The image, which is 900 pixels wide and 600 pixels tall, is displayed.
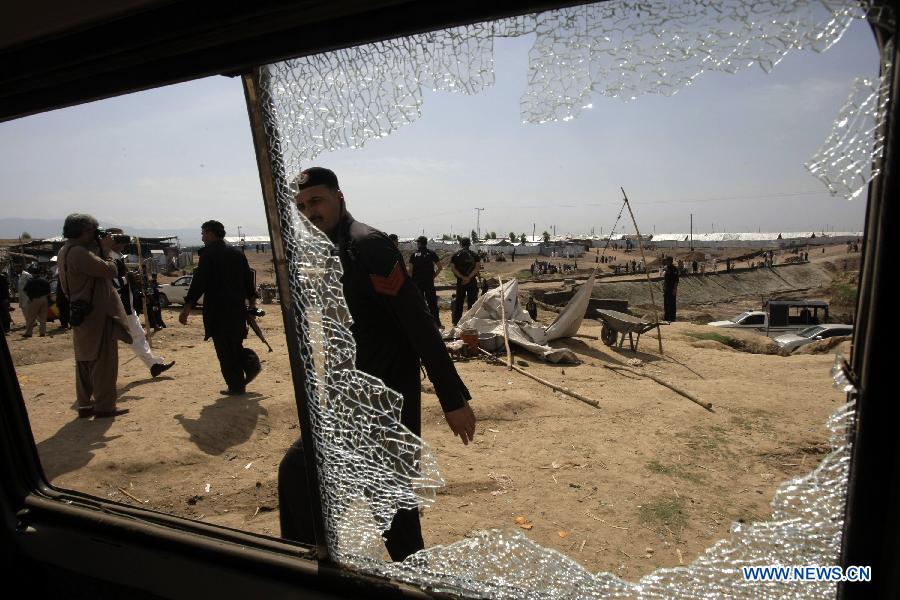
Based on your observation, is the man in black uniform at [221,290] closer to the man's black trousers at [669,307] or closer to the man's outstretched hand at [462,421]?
the man's outstretched hand at [462,421]

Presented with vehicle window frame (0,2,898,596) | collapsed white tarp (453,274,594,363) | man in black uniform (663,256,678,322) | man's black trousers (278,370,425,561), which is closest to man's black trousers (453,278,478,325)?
collapsed white tarp (453,274,594,363)

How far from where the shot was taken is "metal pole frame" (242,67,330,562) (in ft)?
4.19

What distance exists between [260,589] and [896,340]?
61.8 inches

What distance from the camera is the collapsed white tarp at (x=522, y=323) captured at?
25.3 feet

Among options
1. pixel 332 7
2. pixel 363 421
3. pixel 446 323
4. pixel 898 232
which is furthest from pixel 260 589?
pixel 446 323

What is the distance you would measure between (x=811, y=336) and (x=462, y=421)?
38.5ft

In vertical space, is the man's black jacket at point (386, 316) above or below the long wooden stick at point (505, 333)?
above

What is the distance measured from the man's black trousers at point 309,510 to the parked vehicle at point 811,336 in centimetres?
1099

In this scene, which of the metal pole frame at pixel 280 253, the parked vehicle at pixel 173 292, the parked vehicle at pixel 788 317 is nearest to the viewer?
the metal pole frame at pixel 280 253

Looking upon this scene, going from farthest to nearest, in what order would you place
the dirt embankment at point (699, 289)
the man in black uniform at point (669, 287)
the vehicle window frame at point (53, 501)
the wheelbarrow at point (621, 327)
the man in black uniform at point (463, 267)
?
1. the dirt embankment at point (699, 289)
2. the man in black uniform at point (669, 287)
3. the man in black uniform at point (463, 267)
4. the wheelbarrow at point (621, 327)
5. the vehicle window frame at point (53, 501)

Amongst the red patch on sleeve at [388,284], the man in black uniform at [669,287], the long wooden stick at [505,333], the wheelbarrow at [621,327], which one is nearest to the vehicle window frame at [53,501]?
the red patch on sleeve at [388,284]

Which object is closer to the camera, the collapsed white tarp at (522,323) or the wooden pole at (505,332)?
the wooden pole at (505,332)

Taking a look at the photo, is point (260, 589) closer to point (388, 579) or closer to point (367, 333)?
point (388, 579)

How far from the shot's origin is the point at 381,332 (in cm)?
178
